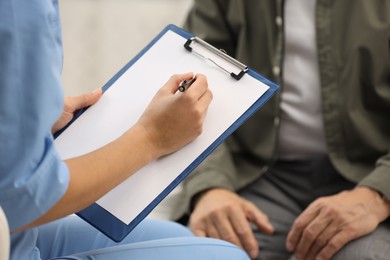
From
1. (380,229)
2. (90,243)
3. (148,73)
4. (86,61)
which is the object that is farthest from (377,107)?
(86,61)

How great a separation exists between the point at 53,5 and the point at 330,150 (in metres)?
0.74

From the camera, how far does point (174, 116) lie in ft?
2.70

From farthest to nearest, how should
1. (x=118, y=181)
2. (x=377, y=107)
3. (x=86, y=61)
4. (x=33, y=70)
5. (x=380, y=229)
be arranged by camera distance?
(x=86, y=61), (x=377, y=107), (x=380, y=229), (x=118, y=181), (x=33, y=70)

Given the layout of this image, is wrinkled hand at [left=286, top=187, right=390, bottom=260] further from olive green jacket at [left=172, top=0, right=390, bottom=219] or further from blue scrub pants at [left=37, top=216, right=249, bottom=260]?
blue scrub pants at [left=37, top=216, right=249, bottom=260]

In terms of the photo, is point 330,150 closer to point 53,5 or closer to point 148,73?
point 148,73

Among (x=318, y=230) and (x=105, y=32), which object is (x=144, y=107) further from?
(x=105, y=32)

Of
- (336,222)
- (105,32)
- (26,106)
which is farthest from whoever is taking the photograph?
(105,32)

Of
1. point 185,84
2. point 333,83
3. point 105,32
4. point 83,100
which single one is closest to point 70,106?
point 83,100

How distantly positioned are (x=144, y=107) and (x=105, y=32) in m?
1.18

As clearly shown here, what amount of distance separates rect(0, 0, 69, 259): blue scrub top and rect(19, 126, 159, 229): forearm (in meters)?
0.03

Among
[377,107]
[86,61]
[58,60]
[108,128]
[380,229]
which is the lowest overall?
[86,61]

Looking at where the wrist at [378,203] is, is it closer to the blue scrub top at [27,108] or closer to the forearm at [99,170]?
the forearm at [99,170]

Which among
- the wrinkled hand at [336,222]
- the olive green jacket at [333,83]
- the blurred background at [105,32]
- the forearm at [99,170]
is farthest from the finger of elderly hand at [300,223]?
the blurred background at [105,32]

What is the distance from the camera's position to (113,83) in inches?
39.2
